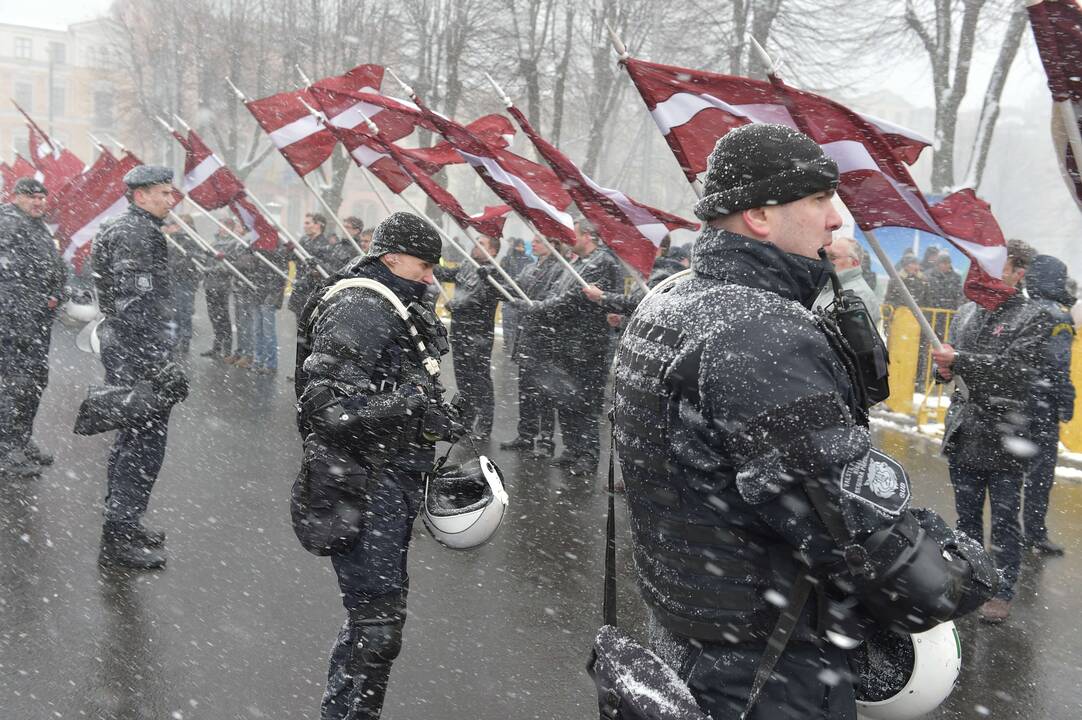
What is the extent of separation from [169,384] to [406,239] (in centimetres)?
235

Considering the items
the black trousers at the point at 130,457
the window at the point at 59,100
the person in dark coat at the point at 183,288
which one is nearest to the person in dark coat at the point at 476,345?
the black trousers at the point at 130,457

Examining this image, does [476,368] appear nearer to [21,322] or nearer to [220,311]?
[21,322]

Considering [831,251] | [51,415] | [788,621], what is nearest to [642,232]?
[831,251]

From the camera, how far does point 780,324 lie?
1.74 metres

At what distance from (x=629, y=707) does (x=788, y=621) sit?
0.42 m

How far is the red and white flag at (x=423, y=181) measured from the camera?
7.80 m

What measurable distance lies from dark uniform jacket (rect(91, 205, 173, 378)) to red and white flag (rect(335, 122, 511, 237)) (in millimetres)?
2846

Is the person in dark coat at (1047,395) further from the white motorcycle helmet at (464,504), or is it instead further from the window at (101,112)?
the window at (101,112)

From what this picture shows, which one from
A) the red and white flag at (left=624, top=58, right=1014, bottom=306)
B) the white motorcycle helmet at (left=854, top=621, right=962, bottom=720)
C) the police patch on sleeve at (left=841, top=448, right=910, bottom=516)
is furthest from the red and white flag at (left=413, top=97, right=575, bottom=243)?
the police patch on sleeve at (left=841, top=448, right=910, bottom=516)

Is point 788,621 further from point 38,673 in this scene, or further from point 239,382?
point 239,382

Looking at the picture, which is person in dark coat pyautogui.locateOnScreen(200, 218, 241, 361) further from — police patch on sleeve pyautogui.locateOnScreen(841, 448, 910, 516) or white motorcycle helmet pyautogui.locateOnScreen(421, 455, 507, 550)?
police patch on sleeve pyautogui.locateOnScreen(841, 448, 910, 516)

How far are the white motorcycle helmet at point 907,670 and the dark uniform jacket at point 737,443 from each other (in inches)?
8.7

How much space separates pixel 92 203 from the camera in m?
9.64

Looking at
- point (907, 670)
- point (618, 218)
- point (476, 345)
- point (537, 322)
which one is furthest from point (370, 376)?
point (476, 345)
